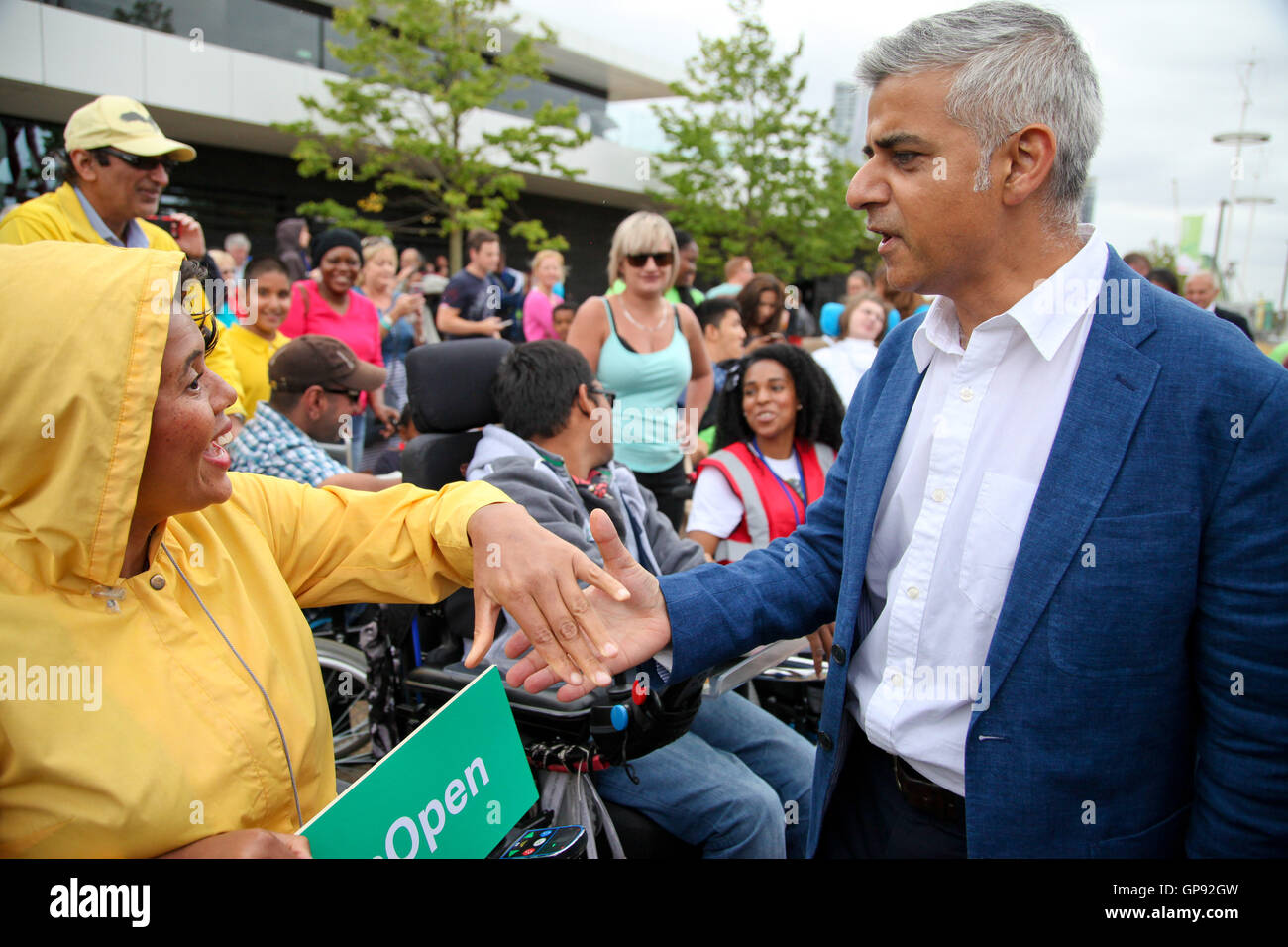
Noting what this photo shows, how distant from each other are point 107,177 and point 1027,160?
11.4 feet

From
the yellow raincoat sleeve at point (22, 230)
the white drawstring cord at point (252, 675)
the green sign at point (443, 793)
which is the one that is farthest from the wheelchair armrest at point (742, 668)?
the yellow raincoat sleeve at point (22, 230)

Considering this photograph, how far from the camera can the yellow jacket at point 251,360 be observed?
477 cm

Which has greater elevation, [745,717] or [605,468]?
[605,468]

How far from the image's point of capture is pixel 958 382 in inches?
63.9

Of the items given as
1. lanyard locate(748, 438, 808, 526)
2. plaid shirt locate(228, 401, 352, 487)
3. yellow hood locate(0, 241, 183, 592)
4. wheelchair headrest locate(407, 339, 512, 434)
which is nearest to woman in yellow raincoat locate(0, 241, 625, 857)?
yellow hood locate(0, 241, 183, 592)

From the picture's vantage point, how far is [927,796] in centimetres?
164

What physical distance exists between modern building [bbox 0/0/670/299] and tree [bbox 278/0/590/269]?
2.96ft

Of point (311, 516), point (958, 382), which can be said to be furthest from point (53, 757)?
point (958, 382)

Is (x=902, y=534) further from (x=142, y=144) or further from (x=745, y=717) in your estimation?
(x=142, y=144)

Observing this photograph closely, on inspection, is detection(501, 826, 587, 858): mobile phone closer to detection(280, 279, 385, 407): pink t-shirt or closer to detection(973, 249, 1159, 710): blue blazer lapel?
detection(973, 249, 1159, 710): blue blazer lapel

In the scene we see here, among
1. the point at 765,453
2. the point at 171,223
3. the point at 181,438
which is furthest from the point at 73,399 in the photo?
the point at 171,223

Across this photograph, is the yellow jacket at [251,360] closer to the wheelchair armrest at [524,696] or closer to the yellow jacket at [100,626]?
the wheelchair armrest at [524,696]

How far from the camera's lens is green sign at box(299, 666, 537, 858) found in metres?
1.36
